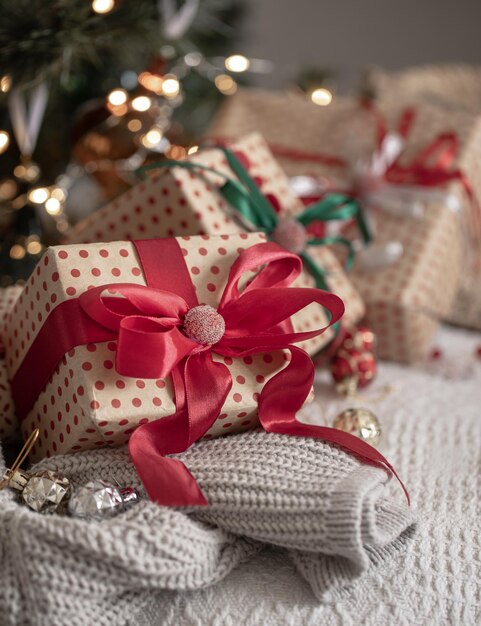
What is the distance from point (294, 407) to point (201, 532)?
19cm

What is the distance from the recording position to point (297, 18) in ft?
8.19

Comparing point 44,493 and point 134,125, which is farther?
point 134,125

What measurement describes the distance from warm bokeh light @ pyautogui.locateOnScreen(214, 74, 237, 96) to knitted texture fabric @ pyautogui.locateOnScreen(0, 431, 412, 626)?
99 cm

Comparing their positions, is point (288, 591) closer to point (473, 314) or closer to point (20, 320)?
point (20, 320)

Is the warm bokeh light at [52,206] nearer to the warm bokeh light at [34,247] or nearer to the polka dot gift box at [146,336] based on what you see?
the warm bokeh light at [34,247]

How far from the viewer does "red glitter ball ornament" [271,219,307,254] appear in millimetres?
1100

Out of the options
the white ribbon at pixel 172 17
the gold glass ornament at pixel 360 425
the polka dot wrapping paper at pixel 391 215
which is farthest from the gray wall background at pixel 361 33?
the gold glass ornament at pixel 360 425

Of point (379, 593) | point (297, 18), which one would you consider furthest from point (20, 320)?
point (297, 18)

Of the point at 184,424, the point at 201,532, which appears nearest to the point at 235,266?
the point at 184,424

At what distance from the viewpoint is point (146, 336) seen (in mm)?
760

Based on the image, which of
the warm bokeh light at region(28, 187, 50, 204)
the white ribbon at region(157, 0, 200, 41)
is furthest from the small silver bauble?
the white ribbon at region(157, 0, 200, 41)

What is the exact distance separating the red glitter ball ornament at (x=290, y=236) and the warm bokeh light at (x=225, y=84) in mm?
601

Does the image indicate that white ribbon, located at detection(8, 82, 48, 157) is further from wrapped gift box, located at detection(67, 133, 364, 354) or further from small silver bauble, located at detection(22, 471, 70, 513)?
small silver bauble, located at detection(22, 471, 70, 513)

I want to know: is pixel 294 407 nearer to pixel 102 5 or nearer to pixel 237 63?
pixel 102 5
